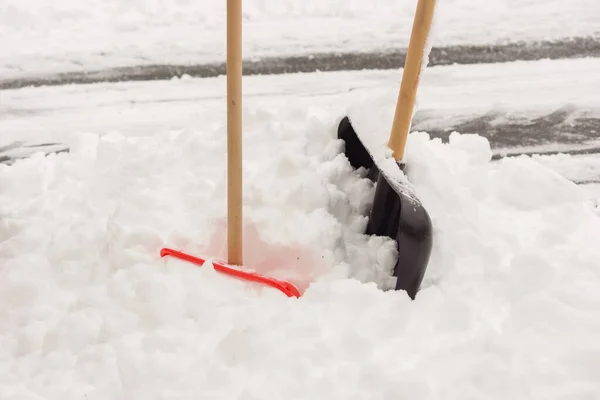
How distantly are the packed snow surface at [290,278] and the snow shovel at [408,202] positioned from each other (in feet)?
0.21

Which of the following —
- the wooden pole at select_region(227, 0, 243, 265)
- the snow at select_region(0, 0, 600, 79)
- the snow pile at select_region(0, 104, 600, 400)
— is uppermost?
the snow at select_region(0, 0, 600, 79)

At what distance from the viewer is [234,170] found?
1.25 meters

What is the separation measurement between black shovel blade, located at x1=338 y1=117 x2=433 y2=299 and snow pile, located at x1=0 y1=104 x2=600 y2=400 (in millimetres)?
43

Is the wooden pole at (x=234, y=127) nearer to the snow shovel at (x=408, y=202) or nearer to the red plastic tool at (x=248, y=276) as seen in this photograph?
the red plastic tool at (x=248, y=276)

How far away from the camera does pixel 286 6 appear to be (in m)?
3.48

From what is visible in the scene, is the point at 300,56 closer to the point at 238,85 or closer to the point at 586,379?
the point at 238,85

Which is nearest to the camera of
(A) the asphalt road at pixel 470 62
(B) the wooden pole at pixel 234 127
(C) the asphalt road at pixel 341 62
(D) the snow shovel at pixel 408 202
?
(B) the wooden pole at pixel 234 127

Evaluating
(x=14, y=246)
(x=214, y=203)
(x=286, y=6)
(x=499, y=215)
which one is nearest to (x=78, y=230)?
(x=14, y=246)

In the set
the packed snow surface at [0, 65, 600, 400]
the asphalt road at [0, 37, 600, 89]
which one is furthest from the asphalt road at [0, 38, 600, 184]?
the packed snow surface at [0, 65, 600, 400]

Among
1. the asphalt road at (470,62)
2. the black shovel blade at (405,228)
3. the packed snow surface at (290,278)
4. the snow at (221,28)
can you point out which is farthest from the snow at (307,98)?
the black shovel blade at (405,228)

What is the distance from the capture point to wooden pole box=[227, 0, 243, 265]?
1.10 metres

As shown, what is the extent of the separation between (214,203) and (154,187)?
0.20m

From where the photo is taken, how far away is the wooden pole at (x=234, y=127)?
1.10m

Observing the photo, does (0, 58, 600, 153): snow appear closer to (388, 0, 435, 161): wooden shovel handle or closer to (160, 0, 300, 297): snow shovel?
(388, 0, 435, 161): wooden shovel handle
